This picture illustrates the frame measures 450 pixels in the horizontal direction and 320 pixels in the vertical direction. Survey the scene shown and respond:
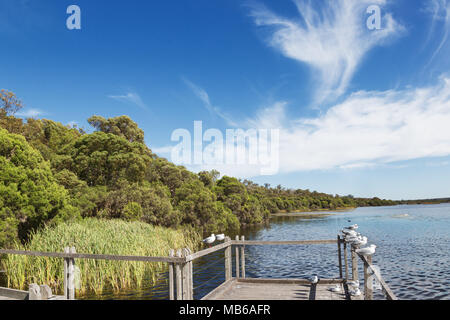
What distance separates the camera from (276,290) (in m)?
7.38

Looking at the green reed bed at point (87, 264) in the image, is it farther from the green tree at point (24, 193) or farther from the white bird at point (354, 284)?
the white bird at point (354, 284)

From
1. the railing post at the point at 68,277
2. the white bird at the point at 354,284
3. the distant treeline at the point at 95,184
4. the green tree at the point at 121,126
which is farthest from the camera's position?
the green tree at the point at 121,126

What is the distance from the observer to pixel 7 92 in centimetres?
3838

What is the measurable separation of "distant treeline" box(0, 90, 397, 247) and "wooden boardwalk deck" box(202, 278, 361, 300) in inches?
462

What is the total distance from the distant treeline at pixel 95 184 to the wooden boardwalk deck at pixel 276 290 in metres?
11.7

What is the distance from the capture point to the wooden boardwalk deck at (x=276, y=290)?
6781 mm

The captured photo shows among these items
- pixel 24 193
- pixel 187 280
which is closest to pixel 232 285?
pixel 187 280

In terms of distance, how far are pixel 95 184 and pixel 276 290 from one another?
27478 mm

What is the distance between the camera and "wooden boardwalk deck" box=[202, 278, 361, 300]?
6.78 metres

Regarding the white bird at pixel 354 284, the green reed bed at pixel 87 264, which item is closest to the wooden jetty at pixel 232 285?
the white bird at pixel 354 284

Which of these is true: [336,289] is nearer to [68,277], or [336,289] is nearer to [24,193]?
[68,277]

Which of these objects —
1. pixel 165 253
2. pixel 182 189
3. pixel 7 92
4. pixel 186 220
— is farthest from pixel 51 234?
pixel 7 92

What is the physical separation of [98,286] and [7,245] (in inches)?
237
